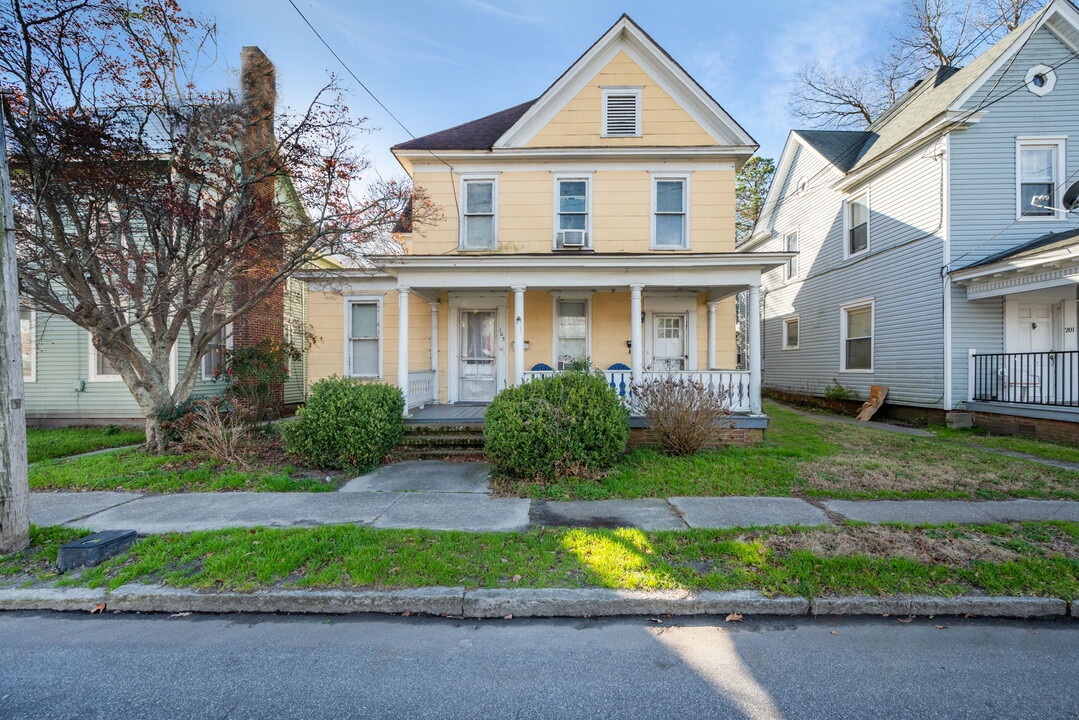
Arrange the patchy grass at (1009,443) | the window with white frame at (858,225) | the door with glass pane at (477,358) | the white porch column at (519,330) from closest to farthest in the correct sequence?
1. the patchy grass at (1009,443)
2. the white porch column at (519,330)
3. the door with glass pane at (477,358)
4. the window with white frame at (858,225)

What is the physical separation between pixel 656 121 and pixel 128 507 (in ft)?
37.3

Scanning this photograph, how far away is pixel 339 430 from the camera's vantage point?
676cm

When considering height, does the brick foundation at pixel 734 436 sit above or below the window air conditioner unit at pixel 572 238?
below

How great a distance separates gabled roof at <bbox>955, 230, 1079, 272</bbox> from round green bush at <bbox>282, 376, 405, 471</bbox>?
12.1 m

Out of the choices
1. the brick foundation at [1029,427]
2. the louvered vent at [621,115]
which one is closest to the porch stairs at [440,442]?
the louvered vent at [621,115]

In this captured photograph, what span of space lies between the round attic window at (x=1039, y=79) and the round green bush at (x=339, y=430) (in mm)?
15491

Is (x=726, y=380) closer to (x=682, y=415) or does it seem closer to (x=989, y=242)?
(x=682, y=415)

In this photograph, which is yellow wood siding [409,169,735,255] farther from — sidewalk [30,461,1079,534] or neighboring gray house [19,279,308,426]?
sidewalk [30,461,1079,534]

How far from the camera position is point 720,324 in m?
10.8

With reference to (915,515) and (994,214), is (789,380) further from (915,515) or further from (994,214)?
(915,515)

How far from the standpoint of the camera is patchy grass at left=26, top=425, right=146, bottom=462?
8102 millimetres

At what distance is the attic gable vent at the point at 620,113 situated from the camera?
10.5 m

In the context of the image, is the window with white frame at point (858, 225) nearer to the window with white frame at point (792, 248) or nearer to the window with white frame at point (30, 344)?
the window with white frame at point (792, 248)

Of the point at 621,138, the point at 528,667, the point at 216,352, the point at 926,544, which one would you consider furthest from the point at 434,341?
the point at 926,544
